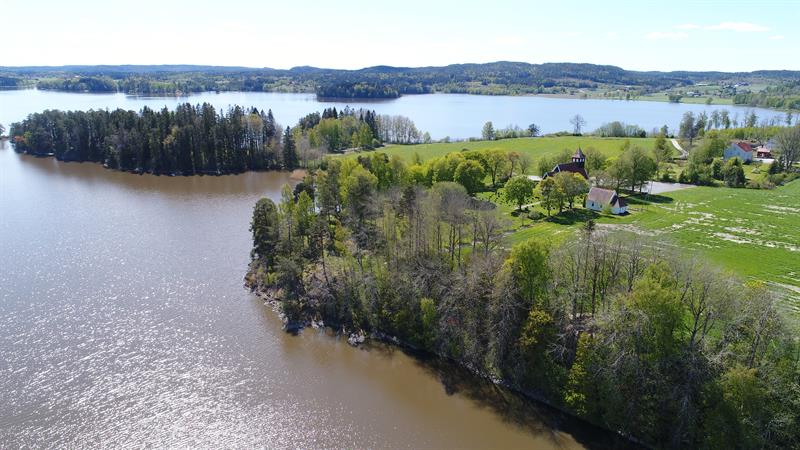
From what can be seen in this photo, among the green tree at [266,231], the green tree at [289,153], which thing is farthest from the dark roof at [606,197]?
the green tree at [289,153]

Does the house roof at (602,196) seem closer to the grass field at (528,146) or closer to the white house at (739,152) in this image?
the grass field at (528,146)

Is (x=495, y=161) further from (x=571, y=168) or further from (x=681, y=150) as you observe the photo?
(x=681, y=150)

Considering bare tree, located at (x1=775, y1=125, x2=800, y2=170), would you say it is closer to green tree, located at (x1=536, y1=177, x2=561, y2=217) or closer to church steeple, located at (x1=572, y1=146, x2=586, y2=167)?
church steeple, located at (x1=572, y1=146, x2=586, y2=167)

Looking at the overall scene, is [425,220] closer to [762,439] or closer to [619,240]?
[619,240]

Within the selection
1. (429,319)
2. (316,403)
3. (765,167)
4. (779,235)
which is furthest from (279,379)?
(765,167)

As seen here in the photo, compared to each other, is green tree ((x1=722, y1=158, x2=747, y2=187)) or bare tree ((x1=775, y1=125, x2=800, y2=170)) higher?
bare tree ((x1=775, y1=125, x2=800, y2=170))

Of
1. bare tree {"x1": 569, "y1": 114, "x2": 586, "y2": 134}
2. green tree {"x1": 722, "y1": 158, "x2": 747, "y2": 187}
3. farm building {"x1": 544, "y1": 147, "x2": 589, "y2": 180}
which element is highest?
bare tree {"x1": 569, "y1": 114, "x2": 586, "y2": 134}

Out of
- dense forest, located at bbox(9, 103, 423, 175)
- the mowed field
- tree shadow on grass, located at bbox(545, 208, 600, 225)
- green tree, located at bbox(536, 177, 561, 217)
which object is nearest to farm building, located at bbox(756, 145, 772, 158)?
the mowed field
